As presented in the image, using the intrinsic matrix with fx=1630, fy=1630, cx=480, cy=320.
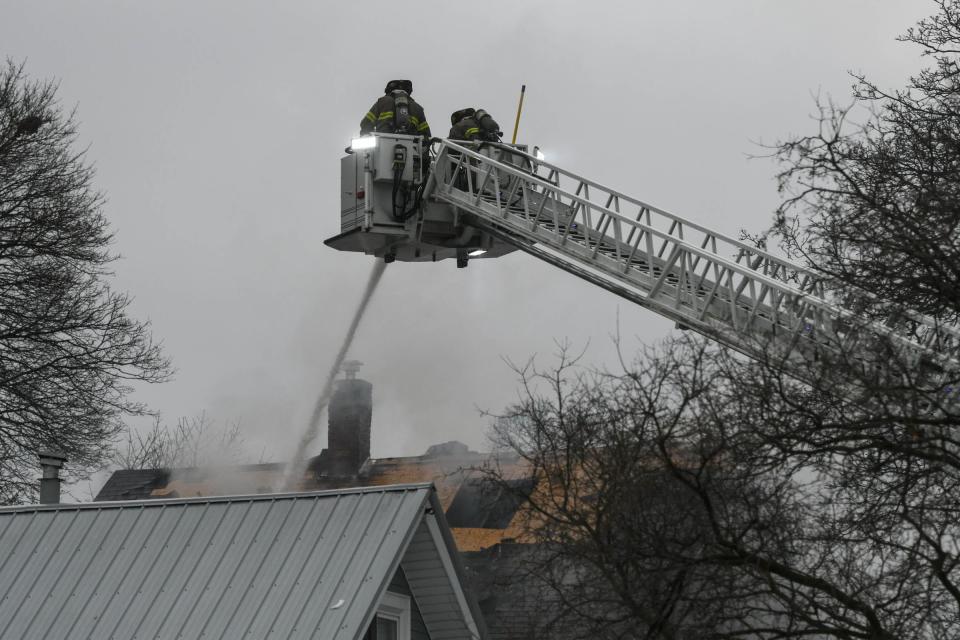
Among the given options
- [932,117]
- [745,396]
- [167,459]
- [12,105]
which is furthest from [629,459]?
[167,459]

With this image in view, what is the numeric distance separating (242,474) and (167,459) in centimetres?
1491

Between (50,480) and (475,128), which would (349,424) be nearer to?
(475,128)

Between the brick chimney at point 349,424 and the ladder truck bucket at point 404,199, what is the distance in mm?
8446

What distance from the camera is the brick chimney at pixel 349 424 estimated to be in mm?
31578

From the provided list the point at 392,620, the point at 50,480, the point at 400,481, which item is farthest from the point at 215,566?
the point at 400,481

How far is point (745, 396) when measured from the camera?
36.3 feet

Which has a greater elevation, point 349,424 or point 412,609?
point 349,424

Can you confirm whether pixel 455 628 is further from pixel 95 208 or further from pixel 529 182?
pixel 95 208

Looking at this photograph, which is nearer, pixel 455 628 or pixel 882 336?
pixel 882 336

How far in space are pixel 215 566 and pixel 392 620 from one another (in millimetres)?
1743

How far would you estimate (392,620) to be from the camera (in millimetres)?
14500

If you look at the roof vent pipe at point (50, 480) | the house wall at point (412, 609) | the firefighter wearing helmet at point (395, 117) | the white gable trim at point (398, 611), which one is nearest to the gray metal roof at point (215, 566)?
the house wall at point (412, 609)

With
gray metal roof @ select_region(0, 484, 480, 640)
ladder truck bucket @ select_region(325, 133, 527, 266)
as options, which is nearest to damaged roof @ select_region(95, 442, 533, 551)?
ladder truck bucket @ select_region(325, 133, 527, 266)

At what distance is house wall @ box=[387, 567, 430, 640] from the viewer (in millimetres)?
14578
